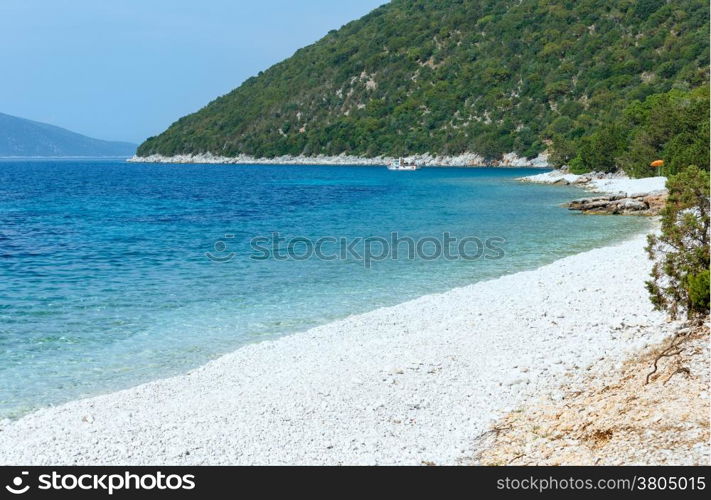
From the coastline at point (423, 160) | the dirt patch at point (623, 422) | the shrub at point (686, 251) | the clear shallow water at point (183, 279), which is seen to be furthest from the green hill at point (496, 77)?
the dirt patch at point (623, 422)

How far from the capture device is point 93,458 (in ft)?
26.9

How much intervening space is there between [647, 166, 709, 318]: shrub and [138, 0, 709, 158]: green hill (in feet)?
314

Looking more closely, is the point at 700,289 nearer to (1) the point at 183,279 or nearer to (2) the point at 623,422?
(2) the point at 623,422

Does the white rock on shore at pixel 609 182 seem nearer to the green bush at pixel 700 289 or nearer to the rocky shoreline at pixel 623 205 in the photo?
the rocky shoreline at pixel 623 205

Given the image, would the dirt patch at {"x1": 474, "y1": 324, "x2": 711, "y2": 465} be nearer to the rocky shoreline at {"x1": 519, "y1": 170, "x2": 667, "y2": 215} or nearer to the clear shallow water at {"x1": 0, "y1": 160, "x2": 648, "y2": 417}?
the clear shallow water at {"x1": 0, "y1": 160, "x2": 648, "y2": 417}

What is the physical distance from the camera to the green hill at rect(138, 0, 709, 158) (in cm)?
12825

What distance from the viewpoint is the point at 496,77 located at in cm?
15525

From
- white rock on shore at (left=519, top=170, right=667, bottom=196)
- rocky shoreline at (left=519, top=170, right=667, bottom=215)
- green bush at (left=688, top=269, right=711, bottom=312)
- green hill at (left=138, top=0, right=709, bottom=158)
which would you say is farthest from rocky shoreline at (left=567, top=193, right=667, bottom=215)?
green hill at (left=138, top=0, right=709, bottom=158)

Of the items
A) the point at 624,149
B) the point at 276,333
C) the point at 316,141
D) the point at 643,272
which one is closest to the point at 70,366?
the point at 276,333

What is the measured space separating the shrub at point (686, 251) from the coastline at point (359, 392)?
508mm

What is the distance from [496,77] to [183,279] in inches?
5656

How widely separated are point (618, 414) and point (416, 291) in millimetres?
11224

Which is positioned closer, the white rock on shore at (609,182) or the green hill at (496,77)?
the white rock on shore at (609,182)

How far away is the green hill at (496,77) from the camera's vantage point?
421 feet
